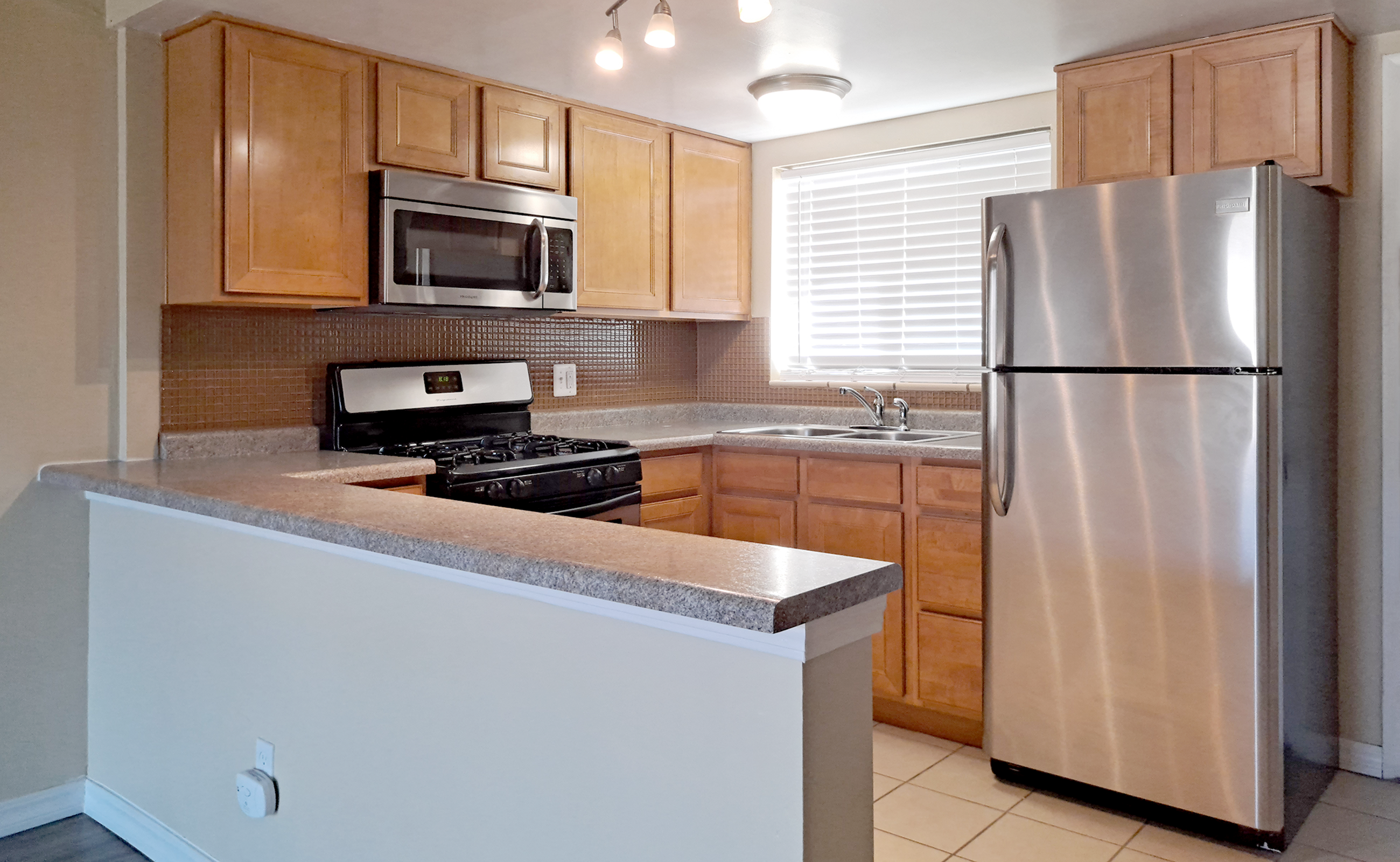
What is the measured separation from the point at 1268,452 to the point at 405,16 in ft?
7.95

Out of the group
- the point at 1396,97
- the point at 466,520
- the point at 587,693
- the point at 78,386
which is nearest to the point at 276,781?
the point at 466,520

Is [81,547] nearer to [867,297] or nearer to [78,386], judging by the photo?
[78,386]

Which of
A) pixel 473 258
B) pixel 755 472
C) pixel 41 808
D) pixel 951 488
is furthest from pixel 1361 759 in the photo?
pixel 41 808

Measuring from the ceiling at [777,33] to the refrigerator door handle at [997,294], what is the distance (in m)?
0.61

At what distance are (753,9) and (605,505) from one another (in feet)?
5.75

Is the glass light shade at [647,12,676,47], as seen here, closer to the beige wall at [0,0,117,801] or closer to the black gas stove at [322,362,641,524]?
the black gas stove at [322,362,641,524]

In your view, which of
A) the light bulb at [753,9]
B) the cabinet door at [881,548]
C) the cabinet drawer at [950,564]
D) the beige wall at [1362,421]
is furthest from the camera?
the cabinet door at [881,548]

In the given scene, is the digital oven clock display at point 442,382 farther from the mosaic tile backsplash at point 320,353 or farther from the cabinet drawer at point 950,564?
the cabinet drawer at point 950,564

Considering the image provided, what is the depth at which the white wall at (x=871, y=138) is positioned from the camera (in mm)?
3535

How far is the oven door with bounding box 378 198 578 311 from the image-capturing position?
9.69 ft

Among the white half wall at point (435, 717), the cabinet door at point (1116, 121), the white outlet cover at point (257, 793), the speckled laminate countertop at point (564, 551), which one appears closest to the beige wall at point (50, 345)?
the white half wall at point (435, 717)

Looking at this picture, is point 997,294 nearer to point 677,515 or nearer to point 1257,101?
point 1257,101

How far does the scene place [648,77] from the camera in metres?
3.24

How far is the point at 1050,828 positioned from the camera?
254 cm
